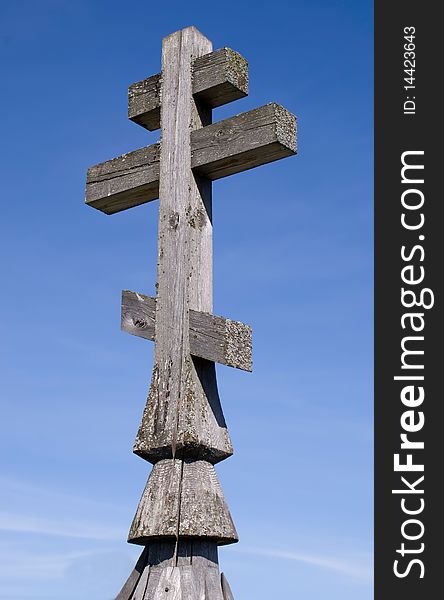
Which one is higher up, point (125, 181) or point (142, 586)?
point (125, 181)

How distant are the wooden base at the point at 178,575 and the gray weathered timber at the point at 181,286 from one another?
0.39 m

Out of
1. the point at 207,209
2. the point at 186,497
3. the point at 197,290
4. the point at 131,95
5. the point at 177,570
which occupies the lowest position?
the point at 177,570

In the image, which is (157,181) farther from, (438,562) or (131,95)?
(438,562)

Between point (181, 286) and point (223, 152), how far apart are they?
2.13 feet

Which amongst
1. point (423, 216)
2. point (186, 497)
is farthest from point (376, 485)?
point (423, 216)

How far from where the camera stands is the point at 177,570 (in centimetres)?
369

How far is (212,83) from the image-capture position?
14.1 ft

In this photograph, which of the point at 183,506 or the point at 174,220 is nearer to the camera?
the point at 183,506

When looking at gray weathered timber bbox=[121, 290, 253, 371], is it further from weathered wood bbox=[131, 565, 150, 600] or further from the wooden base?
weathered wood bbox=[131, 565, 150, 600]

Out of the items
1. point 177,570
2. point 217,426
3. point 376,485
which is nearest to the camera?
point 177,570

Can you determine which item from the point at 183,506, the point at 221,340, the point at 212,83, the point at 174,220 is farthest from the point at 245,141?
the point at 183,506

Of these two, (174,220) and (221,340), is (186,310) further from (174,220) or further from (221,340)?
(174,220)

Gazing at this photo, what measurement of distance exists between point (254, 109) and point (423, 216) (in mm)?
1006

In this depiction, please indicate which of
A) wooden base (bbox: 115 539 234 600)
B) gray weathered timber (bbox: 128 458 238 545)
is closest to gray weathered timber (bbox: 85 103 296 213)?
gray weathered timber (bbox: 128 458 238 545)
